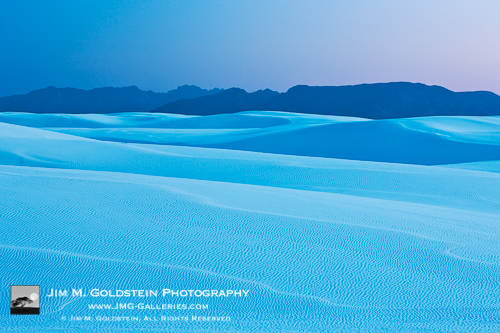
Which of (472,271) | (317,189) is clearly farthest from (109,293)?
(317,189)

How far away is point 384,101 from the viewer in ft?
299

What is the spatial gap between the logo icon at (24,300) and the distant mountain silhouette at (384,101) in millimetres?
85882

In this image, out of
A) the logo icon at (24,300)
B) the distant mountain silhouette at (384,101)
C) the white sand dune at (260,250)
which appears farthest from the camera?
the distant mountain silhouette at (384,101)

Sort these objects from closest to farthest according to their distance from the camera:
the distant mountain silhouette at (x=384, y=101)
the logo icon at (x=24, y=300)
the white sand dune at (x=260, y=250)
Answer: the logo icon at (x=24, y=300) < the white sand dune at (x=260, y=250) < the distant mountain silhouette at (x=384, y=101)

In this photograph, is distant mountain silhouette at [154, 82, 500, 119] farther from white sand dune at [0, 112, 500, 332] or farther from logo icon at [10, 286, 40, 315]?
logo icon at [10, 286, 40, 315]

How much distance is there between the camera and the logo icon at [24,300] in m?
2.34

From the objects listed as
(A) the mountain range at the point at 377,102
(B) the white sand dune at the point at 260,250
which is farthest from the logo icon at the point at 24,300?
(A) the mountain range at the point at 377,102

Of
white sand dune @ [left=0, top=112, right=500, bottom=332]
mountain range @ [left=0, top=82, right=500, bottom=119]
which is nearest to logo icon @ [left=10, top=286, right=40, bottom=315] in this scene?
white sand dune @ [left=0, top=112, right=500, bottom=332]

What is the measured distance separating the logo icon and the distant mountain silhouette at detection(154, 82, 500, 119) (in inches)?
3381

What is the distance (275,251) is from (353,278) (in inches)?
19.4

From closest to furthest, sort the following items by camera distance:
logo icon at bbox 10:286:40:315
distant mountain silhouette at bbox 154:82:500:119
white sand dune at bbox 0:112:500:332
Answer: logo icon at bbox 10:286:40:315 → white sand dune at bbox 0:112:500:332 → distant mountain silhouette at bbox 154:82:500:119

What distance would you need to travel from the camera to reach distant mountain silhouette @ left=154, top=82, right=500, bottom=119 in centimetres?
8844

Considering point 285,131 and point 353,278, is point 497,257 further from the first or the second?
point 285,131

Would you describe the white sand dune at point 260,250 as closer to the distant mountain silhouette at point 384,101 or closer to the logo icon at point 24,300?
the logo icon at point 24,300
